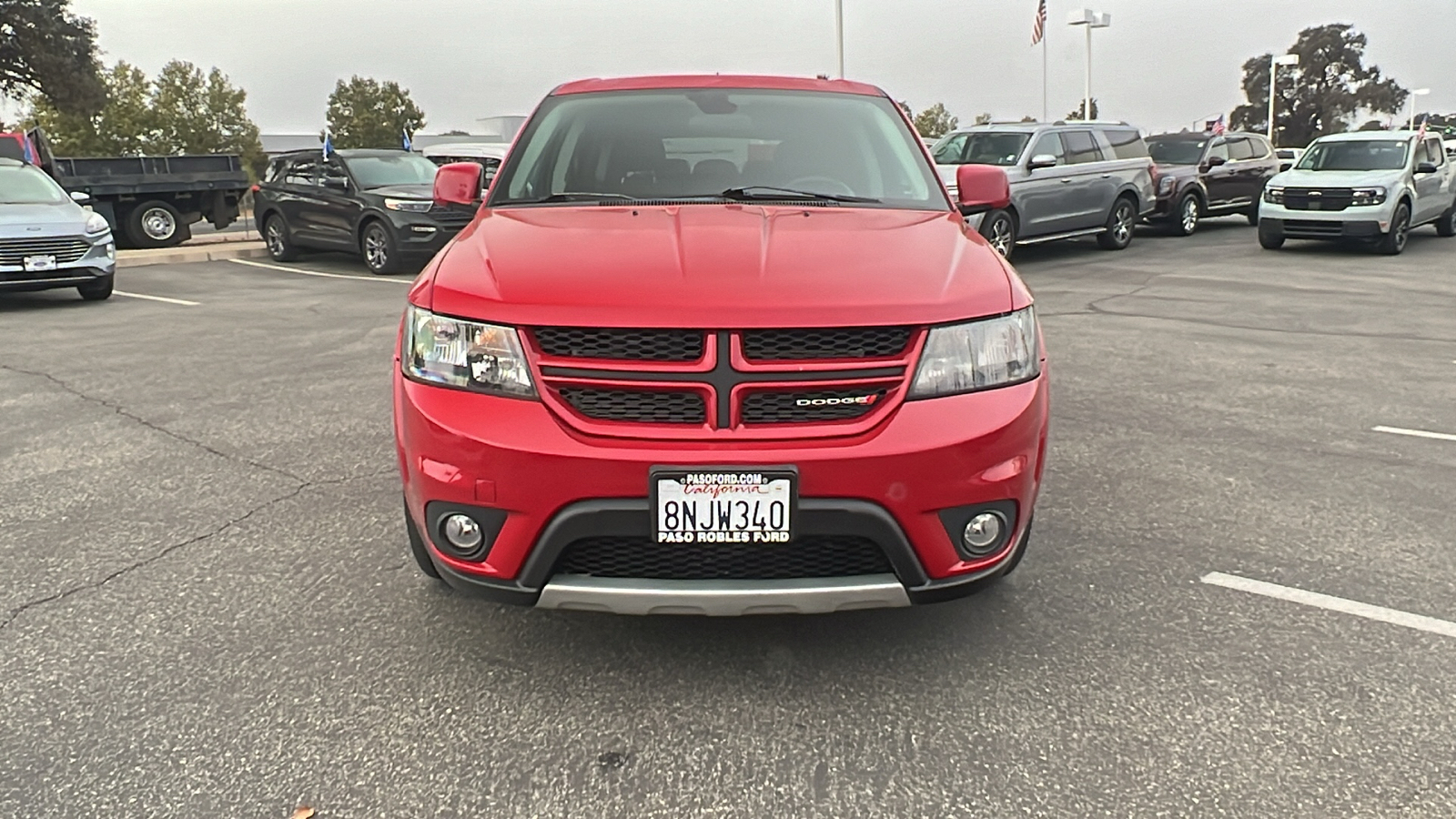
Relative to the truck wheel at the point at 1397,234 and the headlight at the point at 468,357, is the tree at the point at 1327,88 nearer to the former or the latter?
the truck wheel at the point at 1397,234

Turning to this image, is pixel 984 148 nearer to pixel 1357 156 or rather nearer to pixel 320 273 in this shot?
pixel 1357 156

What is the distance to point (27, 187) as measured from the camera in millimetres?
11898

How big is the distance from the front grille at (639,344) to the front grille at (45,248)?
10641mm

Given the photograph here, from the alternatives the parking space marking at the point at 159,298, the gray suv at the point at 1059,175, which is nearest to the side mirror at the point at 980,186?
the gray suv at the point at 1059,175

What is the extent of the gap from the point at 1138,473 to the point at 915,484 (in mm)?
2680

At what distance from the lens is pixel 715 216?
134 inches

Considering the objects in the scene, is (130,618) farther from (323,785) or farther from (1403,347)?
(1403,347)

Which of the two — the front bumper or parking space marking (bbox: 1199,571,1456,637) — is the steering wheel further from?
parking space marking (bbox: 1199,571,1456,637)

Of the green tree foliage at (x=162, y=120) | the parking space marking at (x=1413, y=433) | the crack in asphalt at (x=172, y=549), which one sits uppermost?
the green tree foliage at (x=162, y=120)

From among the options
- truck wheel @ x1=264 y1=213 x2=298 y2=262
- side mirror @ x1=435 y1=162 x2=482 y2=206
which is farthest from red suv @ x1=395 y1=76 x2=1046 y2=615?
truck wheel @ x1=264 y1=213 x2=298 y2=262

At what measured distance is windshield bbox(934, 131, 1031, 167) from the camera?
1430 centimetres

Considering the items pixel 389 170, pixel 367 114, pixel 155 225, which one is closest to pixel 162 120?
pixel 367 114

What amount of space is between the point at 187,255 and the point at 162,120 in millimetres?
39108

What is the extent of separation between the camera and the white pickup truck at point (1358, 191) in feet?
49.2
